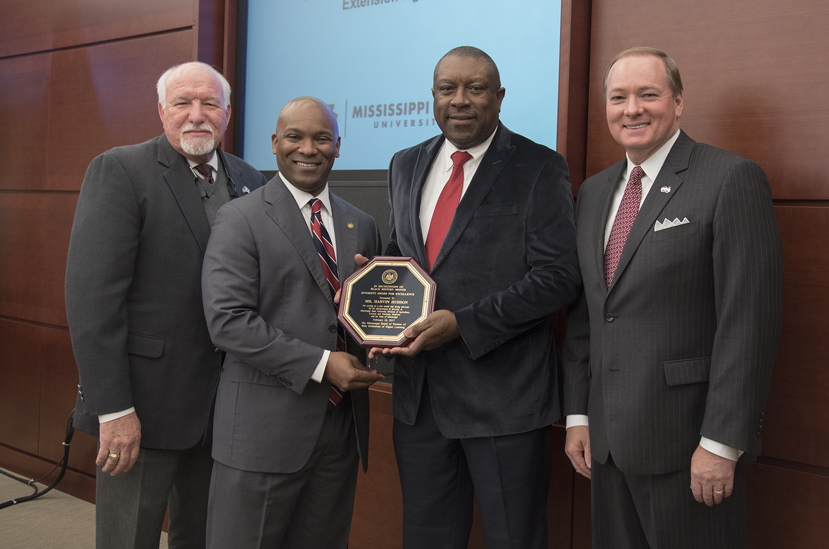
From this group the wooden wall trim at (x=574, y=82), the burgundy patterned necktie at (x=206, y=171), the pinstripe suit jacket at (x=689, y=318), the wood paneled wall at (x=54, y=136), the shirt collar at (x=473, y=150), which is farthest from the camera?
the wood paneled wall at (x=54, y=136)

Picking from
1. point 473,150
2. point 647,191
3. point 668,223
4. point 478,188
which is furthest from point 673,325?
point 473,150

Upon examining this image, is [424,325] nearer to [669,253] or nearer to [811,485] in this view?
[669,253]

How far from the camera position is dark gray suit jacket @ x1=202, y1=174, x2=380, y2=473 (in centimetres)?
172

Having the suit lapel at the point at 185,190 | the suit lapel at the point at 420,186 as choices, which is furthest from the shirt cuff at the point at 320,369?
the suit lapel at the point at 185,190

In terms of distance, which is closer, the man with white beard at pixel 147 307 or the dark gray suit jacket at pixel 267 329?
the dark gray suit jacket at pixel 267 329

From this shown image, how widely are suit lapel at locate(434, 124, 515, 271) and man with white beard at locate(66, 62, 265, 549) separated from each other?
75 cm

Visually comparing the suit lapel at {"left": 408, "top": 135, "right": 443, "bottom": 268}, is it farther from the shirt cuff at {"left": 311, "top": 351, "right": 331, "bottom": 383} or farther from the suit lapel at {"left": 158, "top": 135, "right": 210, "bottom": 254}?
the suit lapel at {"left": 158, "top": 135, "right": 210, "bottom": 254}

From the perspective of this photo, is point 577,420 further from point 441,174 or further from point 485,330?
point 441,174

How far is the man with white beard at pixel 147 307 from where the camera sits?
1.86 m

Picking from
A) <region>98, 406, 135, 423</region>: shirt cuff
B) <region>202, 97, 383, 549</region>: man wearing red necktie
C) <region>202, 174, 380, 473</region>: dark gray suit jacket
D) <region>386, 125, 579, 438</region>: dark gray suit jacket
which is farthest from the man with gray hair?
<region>98, 406, 135, 423</region>: shirt cuff

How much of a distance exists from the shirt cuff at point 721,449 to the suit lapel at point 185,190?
1479mm

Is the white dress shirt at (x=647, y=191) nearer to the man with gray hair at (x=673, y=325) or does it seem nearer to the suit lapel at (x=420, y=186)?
the man with gray hair at (x=673, y=325)

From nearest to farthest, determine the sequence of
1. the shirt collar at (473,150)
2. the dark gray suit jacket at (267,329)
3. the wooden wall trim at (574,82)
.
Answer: the dark gray suit jacket at (267,329) < the shirt collar at (473,150) < the wooden wall trim at (574,82)

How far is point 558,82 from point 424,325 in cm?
115
